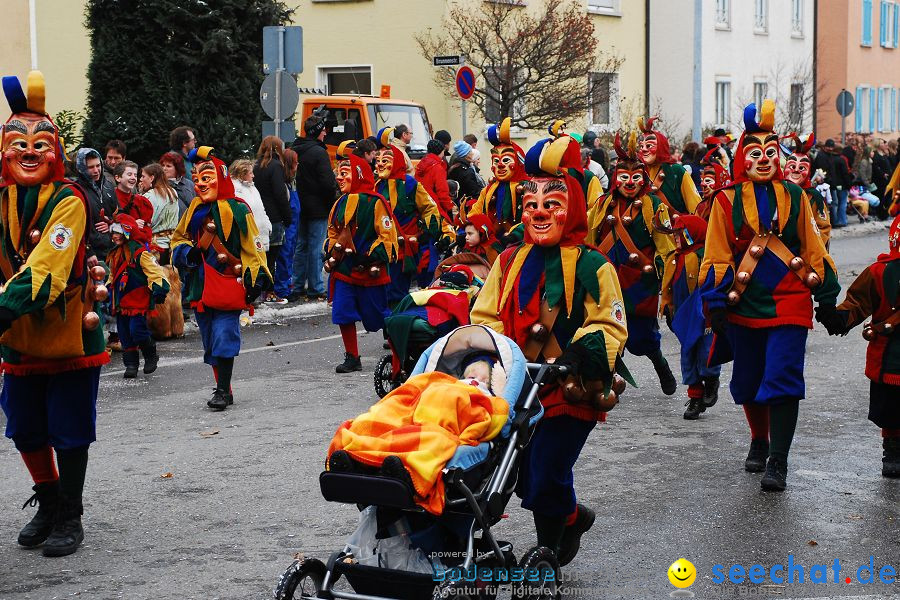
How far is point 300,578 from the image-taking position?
5047 mm

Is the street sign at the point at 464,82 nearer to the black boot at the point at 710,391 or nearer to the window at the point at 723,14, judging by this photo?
the black boot at the point at 710,391

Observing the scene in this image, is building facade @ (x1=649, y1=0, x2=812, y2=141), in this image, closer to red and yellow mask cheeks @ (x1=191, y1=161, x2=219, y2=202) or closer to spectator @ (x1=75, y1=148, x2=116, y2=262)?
spectator @ (x1=75, y1=148, x2=116, y2=262)

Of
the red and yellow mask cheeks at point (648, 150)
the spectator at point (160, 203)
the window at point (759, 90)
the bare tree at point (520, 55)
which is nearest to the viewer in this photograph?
the red and yellow mask cheeks at point (648, 150)

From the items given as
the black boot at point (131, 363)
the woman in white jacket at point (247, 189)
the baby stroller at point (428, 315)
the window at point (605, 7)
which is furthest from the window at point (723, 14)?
the baby stroller at point (428, 315)

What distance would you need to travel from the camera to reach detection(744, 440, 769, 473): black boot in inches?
314

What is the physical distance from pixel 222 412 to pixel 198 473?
2.00 metres

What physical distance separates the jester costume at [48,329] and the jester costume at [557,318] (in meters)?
2.04

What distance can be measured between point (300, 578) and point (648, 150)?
241 inches

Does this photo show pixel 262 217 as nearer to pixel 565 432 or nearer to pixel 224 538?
pixel 224 538

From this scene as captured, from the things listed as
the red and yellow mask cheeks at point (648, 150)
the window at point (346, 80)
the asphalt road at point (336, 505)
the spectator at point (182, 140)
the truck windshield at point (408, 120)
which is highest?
the window at point (346, 80)

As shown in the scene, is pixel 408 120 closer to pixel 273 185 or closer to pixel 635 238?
pixel 273 185

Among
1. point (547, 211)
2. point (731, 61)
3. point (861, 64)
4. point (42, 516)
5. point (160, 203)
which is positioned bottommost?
point (42, 516)

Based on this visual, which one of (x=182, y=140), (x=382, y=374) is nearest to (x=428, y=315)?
(x=382, y=374)

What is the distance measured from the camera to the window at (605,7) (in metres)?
32.2
